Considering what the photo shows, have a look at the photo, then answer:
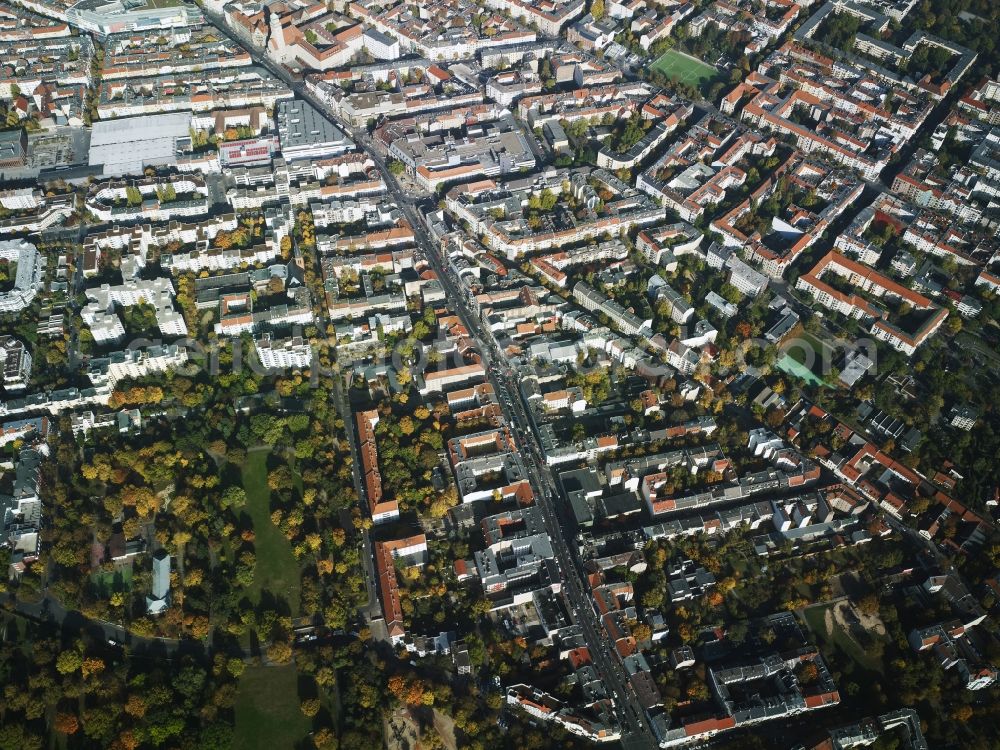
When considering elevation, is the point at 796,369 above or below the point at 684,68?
below

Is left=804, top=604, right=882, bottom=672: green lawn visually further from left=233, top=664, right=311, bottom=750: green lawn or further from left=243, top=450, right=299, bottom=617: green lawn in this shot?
left=243, top=450, right=299, bottom=617: green lawn

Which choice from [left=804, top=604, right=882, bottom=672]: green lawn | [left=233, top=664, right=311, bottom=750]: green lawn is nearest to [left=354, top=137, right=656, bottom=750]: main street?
[left=804, top=604, right=882, bottom=672]: green lawn

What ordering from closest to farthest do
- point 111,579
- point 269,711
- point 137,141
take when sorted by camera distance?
1. point 269,711
2. point 111,579
3. point 137,141

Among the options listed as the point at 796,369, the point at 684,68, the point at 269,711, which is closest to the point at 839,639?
the point at 796,369

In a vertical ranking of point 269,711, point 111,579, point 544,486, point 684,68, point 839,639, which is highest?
point 684,68

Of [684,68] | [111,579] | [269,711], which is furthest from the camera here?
[684,68]

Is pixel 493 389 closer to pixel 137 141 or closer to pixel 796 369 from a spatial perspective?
pixel 796 369

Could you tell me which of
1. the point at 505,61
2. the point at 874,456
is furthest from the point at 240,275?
the point at 874,456
